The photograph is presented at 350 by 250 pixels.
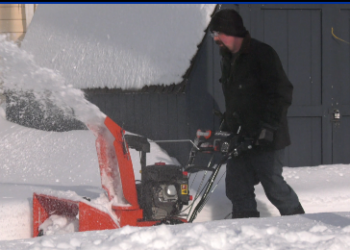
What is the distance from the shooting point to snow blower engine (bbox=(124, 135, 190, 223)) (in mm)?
3184

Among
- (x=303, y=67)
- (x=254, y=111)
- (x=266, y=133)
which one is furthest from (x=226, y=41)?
(x=303, y=67)

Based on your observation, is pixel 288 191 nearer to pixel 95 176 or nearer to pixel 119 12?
pixel 95 176

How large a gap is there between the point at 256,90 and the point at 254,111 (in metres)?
0.14

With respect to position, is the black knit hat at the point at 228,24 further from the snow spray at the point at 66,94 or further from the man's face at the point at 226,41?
the snow spray at the point at 66,94

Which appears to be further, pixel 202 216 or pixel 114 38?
pixel 114 38

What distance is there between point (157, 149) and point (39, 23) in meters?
3.56

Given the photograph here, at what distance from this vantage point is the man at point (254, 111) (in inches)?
126

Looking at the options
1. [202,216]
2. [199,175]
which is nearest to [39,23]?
[199,175]

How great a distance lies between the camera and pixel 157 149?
5789 millimetres

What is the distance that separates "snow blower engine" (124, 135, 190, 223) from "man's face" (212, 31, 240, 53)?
2.60 feet

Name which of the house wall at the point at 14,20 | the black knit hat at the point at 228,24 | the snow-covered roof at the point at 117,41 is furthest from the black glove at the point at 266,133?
the house wall at the point at 14,20

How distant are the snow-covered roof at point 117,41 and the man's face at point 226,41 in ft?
7.06

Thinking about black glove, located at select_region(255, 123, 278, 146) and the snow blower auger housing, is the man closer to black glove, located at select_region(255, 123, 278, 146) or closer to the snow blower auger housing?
black glove, located at select_region(255, 123, 278, 146)

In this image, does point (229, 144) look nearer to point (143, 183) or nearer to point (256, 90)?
point (256, 90)
